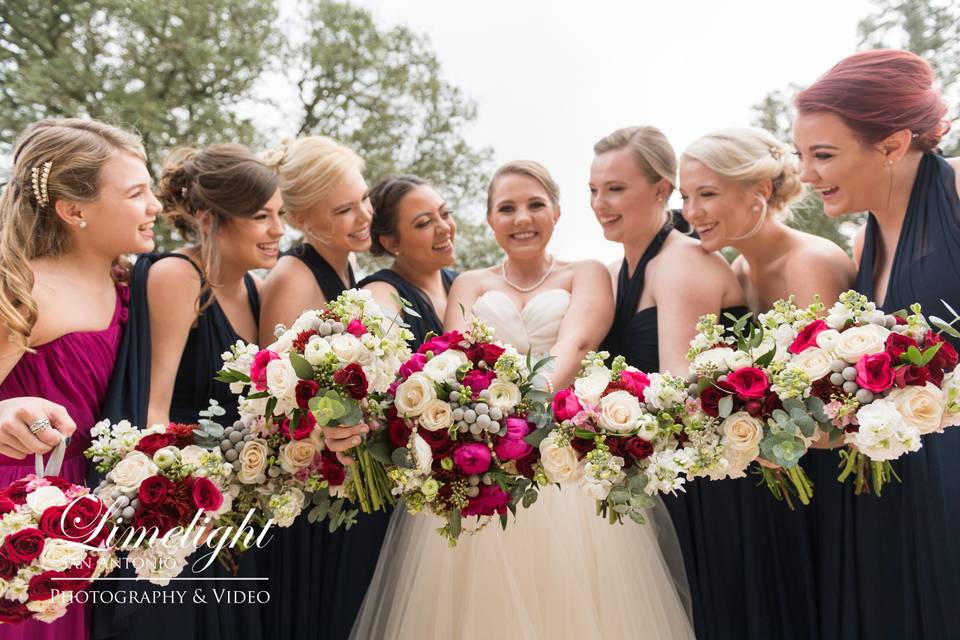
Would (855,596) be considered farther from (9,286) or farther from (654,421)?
(9,286)

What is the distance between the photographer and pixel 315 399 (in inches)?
123

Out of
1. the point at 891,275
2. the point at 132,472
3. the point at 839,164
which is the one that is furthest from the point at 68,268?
the point at 891,275

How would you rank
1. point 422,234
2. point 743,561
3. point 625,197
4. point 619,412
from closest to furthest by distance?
point 619,412, point 743,561, point 625,197, point 422,234

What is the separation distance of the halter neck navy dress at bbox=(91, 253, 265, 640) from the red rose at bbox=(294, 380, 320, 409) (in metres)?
1.30

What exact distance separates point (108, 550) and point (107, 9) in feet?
51.0

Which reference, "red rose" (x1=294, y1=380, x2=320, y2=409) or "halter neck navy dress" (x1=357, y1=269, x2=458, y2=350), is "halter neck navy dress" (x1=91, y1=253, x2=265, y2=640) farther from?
"red rose" (x1=294, y1=380, x2=320, y2=409)

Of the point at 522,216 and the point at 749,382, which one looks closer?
the point at 749,382

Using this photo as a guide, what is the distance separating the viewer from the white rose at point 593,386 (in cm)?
334

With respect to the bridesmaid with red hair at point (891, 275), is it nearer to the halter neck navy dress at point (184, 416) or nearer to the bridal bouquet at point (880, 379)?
the bridal bouquet at point (880, 379)

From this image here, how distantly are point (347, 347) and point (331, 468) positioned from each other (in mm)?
587

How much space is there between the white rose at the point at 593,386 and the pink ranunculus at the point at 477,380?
1.19ft

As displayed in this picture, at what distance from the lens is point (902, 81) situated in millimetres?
4102

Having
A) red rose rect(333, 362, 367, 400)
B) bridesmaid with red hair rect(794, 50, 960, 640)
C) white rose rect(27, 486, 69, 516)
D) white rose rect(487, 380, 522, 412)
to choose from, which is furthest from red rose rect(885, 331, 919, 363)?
white rose rect(27, 486, 69, 516)

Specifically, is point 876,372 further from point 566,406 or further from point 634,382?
point 566,406
